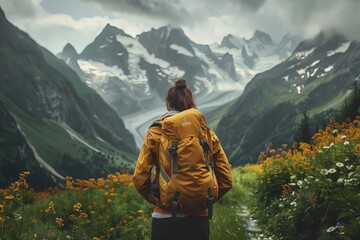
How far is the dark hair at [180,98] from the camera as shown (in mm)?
4699

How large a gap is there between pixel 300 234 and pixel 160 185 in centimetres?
351

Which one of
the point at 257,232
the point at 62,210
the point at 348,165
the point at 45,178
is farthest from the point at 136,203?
the point at 45,178

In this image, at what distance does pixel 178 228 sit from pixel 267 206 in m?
6.52

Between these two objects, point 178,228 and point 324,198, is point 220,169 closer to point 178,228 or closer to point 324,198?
point 178,228

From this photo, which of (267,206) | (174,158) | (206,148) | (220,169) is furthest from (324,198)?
(267,206)

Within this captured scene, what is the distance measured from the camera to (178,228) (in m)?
4.35

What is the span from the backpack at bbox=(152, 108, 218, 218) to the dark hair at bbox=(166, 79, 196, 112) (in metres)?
0.30

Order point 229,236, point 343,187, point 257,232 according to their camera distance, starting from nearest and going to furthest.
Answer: point 343,187 → point 229,236 → point 257,232

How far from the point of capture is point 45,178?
187 meters

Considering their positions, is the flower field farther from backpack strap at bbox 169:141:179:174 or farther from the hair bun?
the hair bun

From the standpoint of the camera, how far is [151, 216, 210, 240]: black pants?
4.35 metres

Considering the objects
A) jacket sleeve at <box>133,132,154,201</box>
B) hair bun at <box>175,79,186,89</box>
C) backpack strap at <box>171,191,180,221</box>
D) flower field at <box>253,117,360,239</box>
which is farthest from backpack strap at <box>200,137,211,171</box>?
flower field at <box>253,117,360,239</box>

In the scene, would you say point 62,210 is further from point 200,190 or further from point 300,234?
point 200,190

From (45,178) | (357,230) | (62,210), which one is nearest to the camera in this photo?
(357,230)
